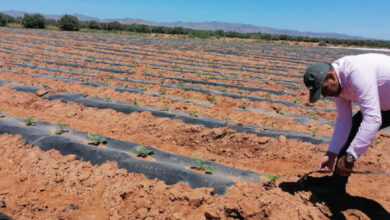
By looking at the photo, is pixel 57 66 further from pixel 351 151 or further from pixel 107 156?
pixel 351 151

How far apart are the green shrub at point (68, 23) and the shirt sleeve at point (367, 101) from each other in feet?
120

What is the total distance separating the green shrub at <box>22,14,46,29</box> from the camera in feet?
108

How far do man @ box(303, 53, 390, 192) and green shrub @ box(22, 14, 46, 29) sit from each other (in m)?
38.3

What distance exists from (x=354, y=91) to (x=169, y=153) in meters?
2.30

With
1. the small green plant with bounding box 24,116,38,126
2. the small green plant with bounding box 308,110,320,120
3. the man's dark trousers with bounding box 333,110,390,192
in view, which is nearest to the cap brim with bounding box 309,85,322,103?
the man's dark trousers with bounding box 333,110,390,192

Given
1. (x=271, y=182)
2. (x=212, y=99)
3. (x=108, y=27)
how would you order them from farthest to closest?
(x=108, y=27), (x=212, y=99), (x=271, y=182)

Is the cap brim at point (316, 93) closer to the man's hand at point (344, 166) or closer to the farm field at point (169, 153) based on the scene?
the man's hand at point (344, 166)

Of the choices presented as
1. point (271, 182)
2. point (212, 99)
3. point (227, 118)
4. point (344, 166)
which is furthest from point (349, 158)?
point (212, 99)

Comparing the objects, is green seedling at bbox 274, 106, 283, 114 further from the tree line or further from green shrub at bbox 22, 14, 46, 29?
green shrub at bbox 22, 14, 46, 29

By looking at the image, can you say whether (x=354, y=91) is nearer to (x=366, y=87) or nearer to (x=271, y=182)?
(x=366, y=87)

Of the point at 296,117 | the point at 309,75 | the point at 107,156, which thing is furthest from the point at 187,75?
the point at 309,75

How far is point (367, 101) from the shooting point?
2039mm

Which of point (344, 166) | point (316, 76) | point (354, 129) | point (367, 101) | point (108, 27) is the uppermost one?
point (108, 27)

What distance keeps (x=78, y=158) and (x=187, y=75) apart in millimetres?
6537
